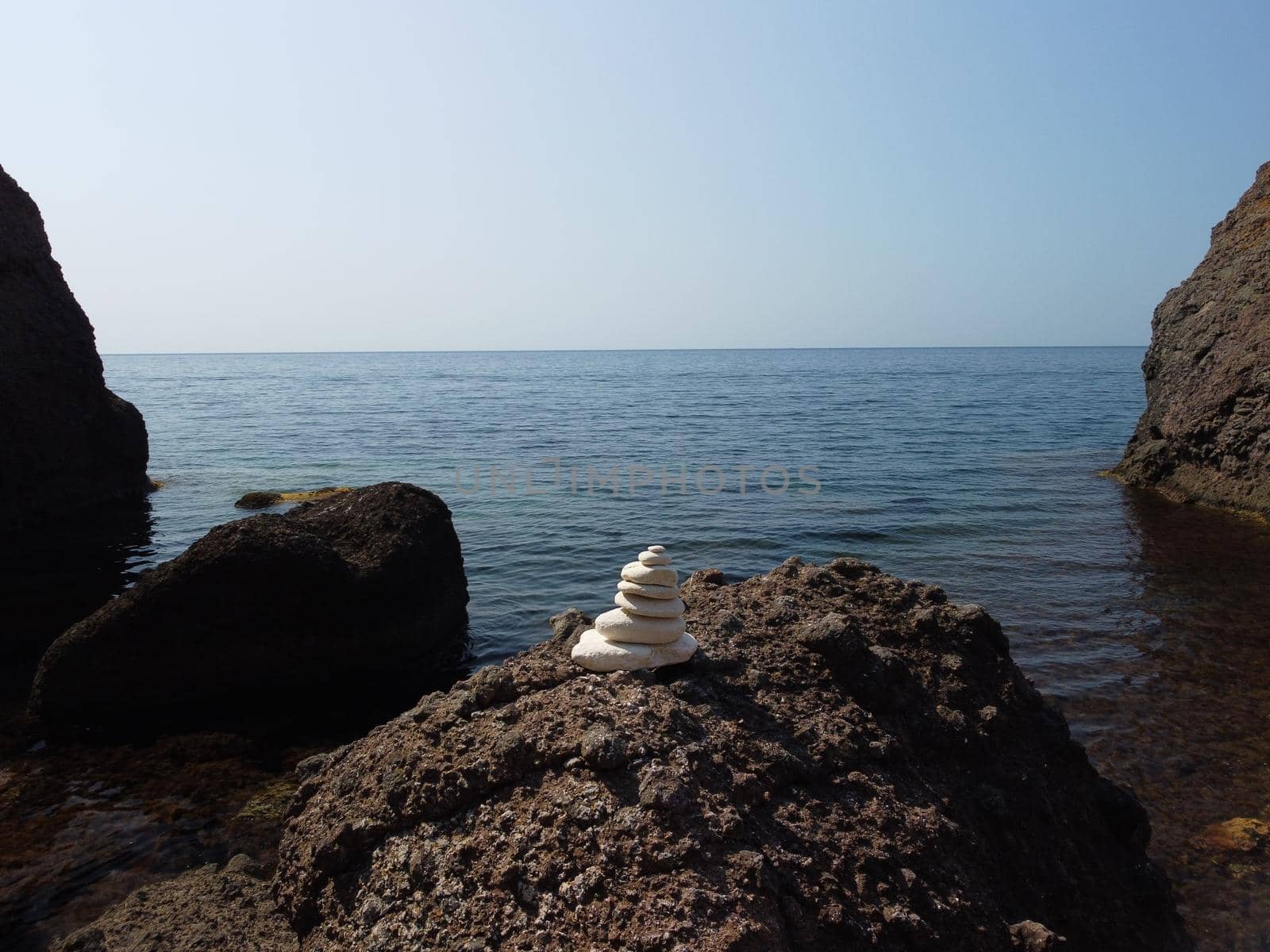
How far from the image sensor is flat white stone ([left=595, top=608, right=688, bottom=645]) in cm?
475

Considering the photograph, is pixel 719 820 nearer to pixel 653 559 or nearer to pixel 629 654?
pixel 629 654

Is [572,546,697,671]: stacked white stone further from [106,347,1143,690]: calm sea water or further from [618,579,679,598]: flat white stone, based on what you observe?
[106,347,1143,690]: calm sea water

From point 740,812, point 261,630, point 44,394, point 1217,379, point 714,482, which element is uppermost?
point 1217,379

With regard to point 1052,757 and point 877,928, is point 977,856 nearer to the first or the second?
point 877,928

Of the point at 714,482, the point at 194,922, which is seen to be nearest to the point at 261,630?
the point at 194,922

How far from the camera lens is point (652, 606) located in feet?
15.6

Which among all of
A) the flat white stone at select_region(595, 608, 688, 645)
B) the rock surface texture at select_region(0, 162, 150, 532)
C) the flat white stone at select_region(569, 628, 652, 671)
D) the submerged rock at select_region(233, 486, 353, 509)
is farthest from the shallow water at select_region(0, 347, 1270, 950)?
the flat white stone at select_region(595, 608, 688, 645)

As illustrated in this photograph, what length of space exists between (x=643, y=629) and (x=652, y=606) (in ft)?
0.43

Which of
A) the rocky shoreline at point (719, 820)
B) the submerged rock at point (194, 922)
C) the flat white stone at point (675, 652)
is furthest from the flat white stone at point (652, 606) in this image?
the submerged rock at point (194, 922)

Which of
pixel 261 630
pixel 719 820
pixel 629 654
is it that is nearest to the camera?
pixel 719 820

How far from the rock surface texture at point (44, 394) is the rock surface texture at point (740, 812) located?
47.0ft

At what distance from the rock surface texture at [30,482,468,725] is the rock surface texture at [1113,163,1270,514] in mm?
15225

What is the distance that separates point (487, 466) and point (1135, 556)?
56.4 feet

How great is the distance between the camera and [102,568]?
1401cm
